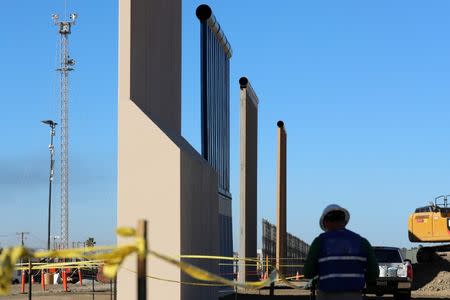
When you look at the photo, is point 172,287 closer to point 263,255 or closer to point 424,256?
point 263,255

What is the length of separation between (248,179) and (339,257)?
2508cm

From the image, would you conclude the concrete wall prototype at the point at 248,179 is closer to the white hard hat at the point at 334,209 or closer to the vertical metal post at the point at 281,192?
the vertical metal post at the point at 281,192

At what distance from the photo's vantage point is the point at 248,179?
3225cm

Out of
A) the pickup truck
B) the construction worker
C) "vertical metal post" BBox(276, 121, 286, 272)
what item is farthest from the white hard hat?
"vertical metal post" BBox(276, 121, 286, 272)

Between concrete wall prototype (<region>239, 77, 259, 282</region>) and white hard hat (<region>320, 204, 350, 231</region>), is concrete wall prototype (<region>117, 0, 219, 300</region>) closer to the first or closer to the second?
white hard hat (<region>320, 204, 350, 231</region>)

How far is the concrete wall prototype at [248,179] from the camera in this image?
103 ft

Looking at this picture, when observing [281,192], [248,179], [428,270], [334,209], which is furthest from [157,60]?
[428,270]

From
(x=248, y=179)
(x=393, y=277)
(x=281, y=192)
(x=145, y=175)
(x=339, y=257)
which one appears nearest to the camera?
(x=339, y=257)

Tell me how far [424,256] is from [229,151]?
18.2 m

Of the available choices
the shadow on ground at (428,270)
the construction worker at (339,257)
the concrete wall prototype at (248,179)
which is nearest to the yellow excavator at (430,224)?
the shadow on ground at (428,270)

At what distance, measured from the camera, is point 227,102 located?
30.1 m

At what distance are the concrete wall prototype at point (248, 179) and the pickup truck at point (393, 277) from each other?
642 centimetres

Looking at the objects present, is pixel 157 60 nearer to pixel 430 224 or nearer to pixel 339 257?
pixel 339 257

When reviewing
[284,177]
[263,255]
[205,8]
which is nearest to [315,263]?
[205,8]
